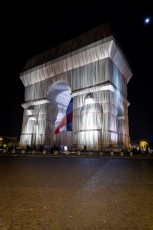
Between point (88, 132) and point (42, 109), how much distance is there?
13844 millimetres

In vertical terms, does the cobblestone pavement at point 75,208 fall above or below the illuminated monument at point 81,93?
below

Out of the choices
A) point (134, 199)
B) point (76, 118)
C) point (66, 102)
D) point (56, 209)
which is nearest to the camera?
point (56, 209)

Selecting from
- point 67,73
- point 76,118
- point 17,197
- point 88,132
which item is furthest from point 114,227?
point 67,73

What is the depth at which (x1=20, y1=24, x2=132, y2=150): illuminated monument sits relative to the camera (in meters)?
32.6

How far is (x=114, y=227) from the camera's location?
3.22 meters

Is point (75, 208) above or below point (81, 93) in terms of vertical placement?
below

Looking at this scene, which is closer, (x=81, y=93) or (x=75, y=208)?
(x=75, y=208)

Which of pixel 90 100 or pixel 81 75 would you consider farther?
pixel 81 75

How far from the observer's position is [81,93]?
35.9 m

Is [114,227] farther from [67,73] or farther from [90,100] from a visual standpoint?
[67,73]

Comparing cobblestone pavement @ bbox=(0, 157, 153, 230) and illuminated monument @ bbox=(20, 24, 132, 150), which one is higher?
illuminated monument @ bbox=(20, 24, 132, 150)

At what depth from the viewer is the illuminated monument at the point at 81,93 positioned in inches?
1283

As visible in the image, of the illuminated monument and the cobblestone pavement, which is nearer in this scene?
the cobblestone pavement

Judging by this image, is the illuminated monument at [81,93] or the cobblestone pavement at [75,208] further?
the illuminated monument at [81,93]
